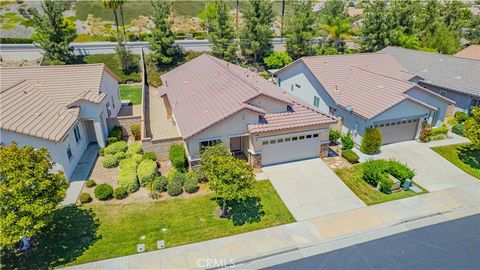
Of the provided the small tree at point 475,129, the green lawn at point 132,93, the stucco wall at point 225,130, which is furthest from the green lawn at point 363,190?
Result: the green lawn at point 132,93

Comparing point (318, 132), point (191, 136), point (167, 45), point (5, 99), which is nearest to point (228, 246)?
point (191, 136)

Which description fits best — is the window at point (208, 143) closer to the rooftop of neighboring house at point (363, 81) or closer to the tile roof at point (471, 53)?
the rooftop of neighboring house at point (363, 81)

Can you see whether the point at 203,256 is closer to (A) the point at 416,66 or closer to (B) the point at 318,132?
(B) the point at 318,132

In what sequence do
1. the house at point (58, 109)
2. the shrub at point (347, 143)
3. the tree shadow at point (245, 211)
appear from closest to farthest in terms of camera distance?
the tree shadow at point (245, 211) → the house at point (58, 109) → the shrub at point (347, 143)

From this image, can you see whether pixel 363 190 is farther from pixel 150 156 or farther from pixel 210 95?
pixel 150 156

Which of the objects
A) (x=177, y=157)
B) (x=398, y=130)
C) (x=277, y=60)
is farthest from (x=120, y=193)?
(x=277, y=60)

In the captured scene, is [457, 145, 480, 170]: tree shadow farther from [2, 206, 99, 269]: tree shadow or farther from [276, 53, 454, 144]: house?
[2, 206, 99, 269]: tree shadow
